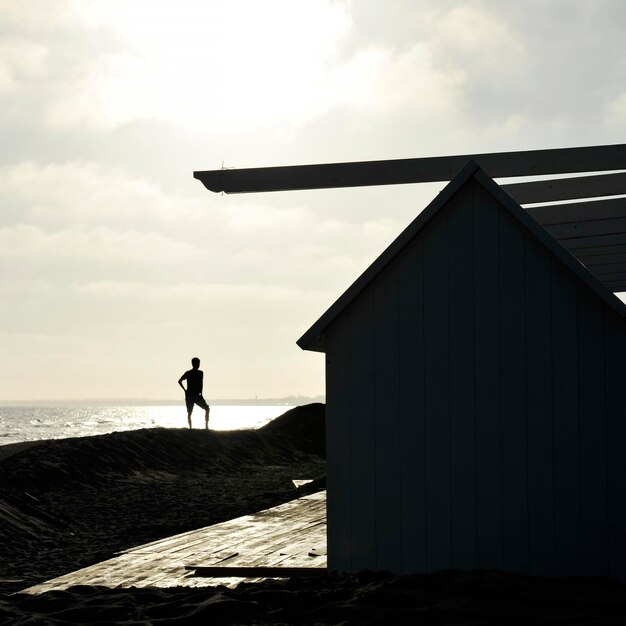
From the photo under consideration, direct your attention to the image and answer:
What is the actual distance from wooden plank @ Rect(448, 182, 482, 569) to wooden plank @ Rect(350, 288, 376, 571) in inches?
26.0

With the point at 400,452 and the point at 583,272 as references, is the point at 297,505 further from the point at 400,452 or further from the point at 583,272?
the point at 583,272

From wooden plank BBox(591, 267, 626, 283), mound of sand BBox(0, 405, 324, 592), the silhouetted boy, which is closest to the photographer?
mound of sand BBox(0, 405, 324, 592)

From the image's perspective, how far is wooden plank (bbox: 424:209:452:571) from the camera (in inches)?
285

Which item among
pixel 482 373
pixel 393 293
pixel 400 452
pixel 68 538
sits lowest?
pixel 68 538

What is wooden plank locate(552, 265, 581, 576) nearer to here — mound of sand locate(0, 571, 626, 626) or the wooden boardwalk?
mound of sand locate(0, 571, 626, 626)

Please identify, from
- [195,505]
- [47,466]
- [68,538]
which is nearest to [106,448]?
[47,466]

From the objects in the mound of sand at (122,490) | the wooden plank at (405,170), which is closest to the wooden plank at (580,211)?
the wooden plank at (405,170)

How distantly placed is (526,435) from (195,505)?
8.66 metres

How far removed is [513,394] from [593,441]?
685 mm

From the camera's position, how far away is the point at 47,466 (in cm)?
1644

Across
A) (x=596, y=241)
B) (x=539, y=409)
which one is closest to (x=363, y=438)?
(x=539, y=409)

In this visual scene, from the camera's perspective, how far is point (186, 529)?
478 inches

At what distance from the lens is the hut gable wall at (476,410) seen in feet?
22.6

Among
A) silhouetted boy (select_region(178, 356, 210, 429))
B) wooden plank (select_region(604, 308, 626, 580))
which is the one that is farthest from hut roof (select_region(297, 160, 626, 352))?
silhouetted boy (select_region(178, 356, 210, 429))
